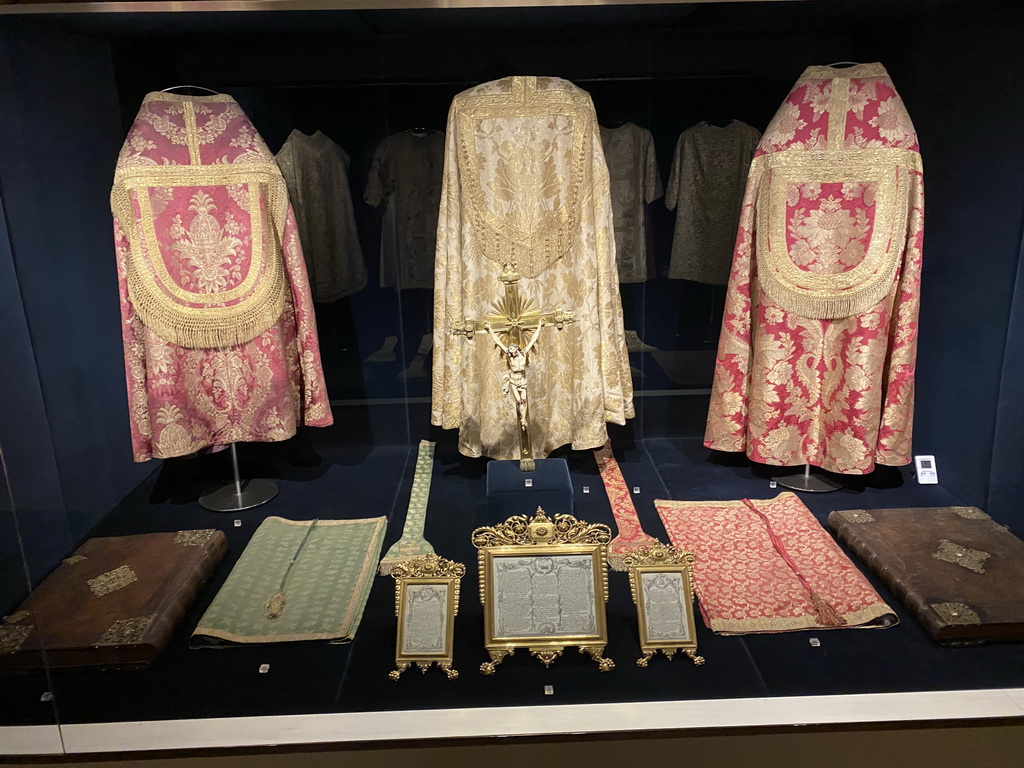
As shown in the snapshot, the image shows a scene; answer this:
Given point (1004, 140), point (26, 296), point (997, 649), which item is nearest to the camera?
point (997, 649)

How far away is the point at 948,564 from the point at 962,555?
81mm

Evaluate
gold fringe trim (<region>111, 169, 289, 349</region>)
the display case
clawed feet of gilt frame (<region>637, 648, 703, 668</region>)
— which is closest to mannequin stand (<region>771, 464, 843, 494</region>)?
the display case

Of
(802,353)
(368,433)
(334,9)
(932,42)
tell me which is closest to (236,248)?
(368,433)

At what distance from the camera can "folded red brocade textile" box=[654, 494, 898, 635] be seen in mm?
2871

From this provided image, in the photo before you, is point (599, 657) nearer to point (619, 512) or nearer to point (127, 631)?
point (619, 512)

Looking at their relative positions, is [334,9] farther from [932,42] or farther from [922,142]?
[922,142]

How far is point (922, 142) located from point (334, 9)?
261 cm

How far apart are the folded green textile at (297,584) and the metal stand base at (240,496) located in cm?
23

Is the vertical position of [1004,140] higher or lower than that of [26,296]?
higher

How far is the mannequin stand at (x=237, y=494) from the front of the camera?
3.77 m

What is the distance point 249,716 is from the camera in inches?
95.2

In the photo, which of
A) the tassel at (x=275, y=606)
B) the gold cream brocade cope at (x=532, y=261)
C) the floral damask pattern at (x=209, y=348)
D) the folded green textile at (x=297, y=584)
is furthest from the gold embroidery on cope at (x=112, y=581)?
the gold cream brocade cope at (x=532, y=261)

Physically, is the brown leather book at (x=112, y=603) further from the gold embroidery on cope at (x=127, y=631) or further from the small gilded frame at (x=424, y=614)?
the small gilded frame at (x=424, y=614)

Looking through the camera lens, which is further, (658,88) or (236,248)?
(658,88)
